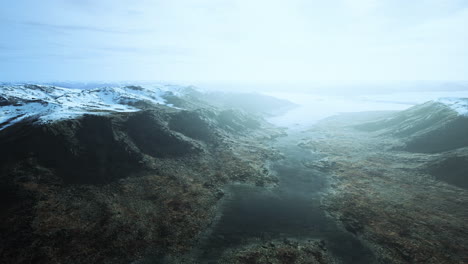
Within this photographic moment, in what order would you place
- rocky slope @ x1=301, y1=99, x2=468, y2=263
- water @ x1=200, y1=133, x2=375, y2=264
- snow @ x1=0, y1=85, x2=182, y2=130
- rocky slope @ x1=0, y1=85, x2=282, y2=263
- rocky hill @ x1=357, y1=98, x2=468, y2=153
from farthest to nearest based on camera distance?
rocky hill @ x1=357, y1=98, x2=468, y2=153, snow @ x1=0, y1=85, x2=182, y2=130, rocky slope @ x1=301, y1=99, x2=468, y2=263, water @ x1=200, y1=133, x2=375, y2=264, rocky slope @ x1=0, y1=85, x2=282, y2=263

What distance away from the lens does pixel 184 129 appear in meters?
95.4

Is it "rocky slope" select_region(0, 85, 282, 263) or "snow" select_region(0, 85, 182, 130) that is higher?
"snow" select_region(0, 85, 182, 130)

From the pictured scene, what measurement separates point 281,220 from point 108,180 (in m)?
42.7

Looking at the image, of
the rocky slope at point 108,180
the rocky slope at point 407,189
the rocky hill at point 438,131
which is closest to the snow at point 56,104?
the rocky slope at point 108,180

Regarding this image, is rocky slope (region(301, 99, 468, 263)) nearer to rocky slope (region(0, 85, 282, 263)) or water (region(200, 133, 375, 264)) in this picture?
water (region(200, 133, 375, 264))

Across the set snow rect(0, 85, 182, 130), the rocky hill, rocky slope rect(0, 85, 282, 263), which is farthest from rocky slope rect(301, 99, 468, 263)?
snow rect(0, 85, 182, 130)

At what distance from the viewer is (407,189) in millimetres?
57562

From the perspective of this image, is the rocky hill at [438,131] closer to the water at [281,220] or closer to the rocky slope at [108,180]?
the water at [281,220]

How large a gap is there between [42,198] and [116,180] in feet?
46.7

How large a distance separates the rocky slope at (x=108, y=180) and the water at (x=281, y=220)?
391 centimetres

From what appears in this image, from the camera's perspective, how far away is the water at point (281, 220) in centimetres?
3728

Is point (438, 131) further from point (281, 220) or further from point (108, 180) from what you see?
point (108, 180)

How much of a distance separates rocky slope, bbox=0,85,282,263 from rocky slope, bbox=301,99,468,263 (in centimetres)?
2286

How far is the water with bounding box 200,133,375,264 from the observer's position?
3728 centimetres
